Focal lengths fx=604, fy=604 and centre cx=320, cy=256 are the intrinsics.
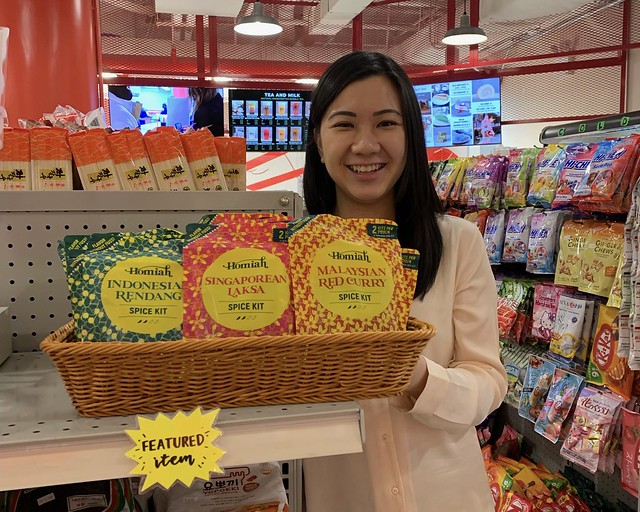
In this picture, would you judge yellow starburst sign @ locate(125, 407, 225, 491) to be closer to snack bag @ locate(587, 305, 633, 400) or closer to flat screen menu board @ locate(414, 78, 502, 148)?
snack bag @ locate(587, 305, 633, 400)

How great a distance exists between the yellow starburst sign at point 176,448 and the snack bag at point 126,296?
0.38 ft

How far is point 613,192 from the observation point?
7.71ft

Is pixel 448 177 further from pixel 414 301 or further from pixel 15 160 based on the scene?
pixel 15 160

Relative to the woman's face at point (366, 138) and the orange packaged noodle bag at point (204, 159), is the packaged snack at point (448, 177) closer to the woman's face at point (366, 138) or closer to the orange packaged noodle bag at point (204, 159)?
the woman's face at point (366, 138)

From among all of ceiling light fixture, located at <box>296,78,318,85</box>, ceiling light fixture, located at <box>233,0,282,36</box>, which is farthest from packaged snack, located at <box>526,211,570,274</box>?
ceiling light fixture, located at <box>296,78,318,85</box>

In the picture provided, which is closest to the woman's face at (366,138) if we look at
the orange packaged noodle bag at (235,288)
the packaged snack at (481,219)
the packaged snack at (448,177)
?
the orange packaged noodle bag at (235,288)

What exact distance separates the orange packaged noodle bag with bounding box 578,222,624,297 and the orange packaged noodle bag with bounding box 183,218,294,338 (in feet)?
6.28

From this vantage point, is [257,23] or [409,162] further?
[257,23]

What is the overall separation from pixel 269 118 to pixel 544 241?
4193 millimetres

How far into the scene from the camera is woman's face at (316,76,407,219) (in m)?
1.35

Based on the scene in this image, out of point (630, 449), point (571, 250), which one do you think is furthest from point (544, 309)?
point (630, 449)

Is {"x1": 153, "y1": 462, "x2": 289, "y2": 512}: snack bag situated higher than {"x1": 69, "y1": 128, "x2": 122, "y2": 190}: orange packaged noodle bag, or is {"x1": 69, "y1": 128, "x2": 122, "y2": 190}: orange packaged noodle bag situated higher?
{"x1": 69, "y1": 128, "x2": 122, "y2": 190}: orange packaged noodle bag

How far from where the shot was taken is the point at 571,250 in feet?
8.66

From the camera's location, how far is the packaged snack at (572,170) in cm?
256
